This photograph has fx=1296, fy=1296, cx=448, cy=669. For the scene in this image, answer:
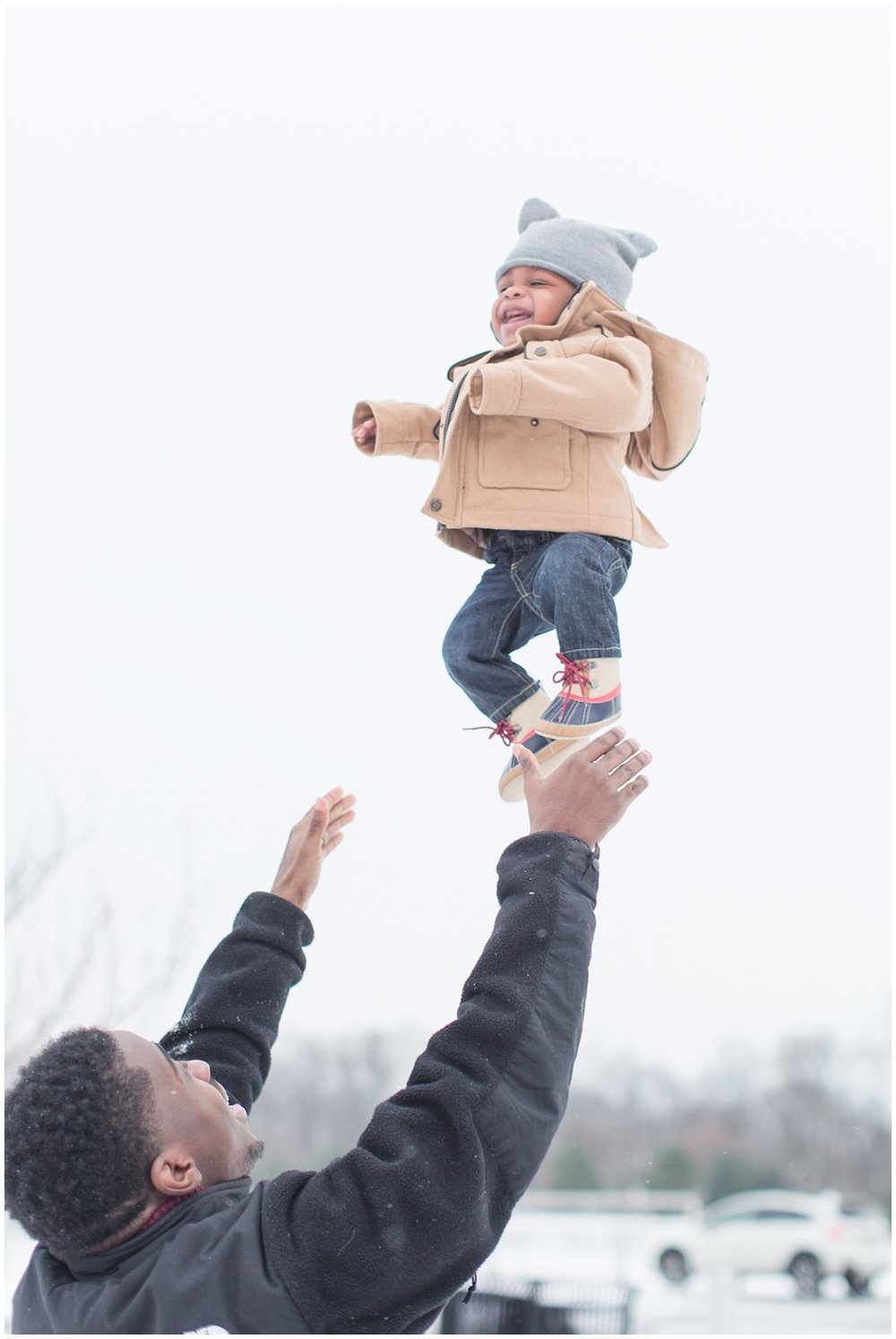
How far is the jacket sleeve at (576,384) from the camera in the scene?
2.22 meters

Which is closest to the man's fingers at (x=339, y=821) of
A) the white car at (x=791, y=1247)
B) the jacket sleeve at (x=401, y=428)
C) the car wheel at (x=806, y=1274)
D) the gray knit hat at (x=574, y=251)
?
the jacket sleeve at (x=401, y=428)

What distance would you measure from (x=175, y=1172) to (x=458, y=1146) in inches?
15.6

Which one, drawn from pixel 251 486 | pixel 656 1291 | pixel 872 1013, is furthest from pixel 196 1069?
pixel 872 1013

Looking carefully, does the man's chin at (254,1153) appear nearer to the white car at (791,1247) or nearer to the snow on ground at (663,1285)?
the snow on ground at (663,1285)

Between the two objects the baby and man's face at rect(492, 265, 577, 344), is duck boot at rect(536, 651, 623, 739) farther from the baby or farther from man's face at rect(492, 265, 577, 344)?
man's face at rect(492, 265, 577, 344)

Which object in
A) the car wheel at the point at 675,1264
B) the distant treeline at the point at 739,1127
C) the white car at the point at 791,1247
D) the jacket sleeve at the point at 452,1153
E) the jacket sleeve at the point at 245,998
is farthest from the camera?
the distant treeline at the point at 739,1127

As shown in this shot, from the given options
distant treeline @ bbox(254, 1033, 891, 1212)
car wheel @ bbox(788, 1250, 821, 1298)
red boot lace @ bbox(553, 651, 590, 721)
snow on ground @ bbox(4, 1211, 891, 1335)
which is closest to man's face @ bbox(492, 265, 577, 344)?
red boot lace @ bbox(553, 651, 590, 721)

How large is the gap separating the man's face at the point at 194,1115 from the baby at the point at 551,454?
→ 2.87 ft

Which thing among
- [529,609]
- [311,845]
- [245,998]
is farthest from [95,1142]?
[529,609]

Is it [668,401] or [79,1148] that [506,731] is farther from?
[79,1148]

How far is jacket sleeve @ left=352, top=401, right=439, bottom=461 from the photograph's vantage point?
8.57ft

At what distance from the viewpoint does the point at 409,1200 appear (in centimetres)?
153

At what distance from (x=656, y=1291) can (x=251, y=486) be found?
1001 centimetres

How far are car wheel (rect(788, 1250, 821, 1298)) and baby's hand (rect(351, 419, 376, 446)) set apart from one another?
41.7 ft
